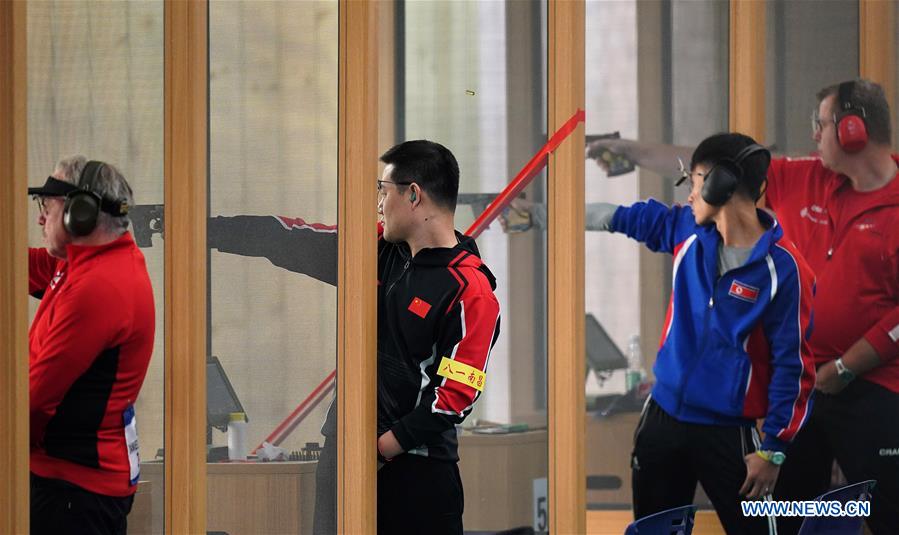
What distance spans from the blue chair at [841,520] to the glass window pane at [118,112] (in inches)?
70.6

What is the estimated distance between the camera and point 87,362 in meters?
2.39

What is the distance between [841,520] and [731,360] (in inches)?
20.9

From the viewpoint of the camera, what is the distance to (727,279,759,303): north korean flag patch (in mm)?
3475

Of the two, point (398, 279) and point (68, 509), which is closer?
point (68, 509)

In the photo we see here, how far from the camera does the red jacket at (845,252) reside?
3613mm

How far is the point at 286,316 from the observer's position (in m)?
2.70

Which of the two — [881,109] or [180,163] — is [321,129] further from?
[881,109]

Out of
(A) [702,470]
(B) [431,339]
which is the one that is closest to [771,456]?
(A) [702,470]

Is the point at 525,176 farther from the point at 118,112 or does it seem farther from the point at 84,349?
the point at 84,349

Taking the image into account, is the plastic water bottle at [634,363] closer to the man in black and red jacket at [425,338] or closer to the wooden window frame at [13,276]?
the man in black and red jacket at [425,338]

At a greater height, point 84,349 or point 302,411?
point 84,349

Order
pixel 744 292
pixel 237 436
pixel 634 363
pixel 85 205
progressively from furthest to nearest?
pixel 634 363 < pixel 744 292 < pixel 237 436 < pixel 85 205

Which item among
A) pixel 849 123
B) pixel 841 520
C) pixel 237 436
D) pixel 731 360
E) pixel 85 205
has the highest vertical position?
pixel 849 123

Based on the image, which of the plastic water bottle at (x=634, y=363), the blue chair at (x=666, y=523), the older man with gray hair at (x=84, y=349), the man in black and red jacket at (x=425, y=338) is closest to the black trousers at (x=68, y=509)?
the older man with gray hair at (x=84, y=349)
